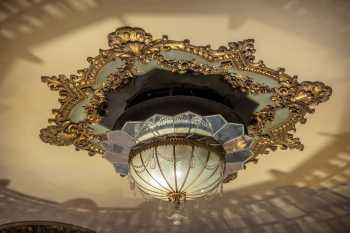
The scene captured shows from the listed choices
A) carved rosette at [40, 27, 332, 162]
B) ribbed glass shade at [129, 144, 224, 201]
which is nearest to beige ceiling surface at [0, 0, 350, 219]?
carved rosette at [40, 27, 332, 162]

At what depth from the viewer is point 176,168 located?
5.09 ft

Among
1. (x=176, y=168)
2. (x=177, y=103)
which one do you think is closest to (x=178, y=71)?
(x=177, y=103)

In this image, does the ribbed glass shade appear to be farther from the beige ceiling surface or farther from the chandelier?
the beige ceiling surface

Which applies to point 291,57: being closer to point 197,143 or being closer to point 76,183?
point 197,143

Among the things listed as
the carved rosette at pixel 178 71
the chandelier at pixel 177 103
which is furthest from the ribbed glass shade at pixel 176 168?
the carved rosette at pixel 178 71

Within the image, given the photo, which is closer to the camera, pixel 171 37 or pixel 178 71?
pixel 171 37

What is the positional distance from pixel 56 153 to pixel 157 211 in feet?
2.42

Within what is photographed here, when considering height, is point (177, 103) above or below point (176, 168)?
above

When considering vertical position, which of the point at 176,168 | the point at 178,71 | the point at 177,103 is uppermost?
the point at 178,71

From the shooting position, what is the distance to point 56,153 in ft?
6.64

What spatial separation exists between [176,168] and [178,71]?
0.35 metres

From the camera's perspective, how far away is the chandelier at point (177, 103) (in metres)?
1.55

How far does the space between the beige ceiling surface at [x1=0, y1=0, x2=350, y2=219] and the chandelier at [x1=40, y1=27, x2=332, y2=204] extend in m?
0.05

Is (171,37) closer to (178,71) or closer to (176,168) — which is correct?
(178,71)
